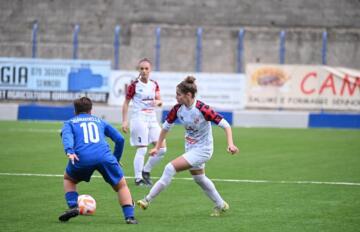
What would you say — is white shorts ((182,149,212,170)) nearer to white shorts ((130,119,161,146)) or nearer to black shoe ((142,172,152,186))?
black shoe ((142,172,152,186))

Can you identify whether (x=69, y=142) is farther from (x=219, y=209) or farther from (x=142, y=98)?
(x=142, y=98)

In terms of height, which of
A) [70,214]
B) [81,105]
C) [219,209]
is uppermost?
[81,105]

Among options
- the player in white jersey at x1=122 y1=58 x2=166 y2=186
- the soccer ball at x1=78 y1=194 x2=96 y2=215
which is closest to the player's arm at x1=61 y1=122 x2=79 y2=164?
the soccer ball at x1=78 y1=194 x2=96 y2=215

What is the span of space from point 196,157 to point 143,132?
3.80m

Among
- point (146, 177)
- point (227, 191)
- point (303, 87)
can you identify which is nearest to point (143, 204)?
point (227, 191)

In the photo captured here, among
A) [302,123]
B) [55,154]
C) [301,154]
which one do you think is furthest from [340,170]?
[302,123]

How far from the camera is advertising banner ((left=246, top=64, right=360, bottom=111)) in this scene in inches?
1132

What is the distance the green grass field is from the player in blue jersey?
278 millimetres

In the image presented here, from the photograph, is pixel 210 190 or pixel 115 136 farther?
pixel 210 190

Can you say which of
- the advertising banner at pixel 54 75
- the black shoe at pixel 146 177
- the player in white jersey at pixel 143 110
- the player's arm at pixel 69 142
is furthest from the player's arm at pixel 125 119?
the advertising banner at pixel 54 75

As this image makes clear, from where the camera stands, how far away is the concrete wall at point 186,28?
33.4 m

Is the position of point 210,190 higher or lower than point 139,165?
higher

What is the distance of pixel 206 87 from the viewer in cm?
2891

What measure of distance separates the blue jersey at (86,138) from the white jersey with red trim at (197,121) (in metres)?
1.14
